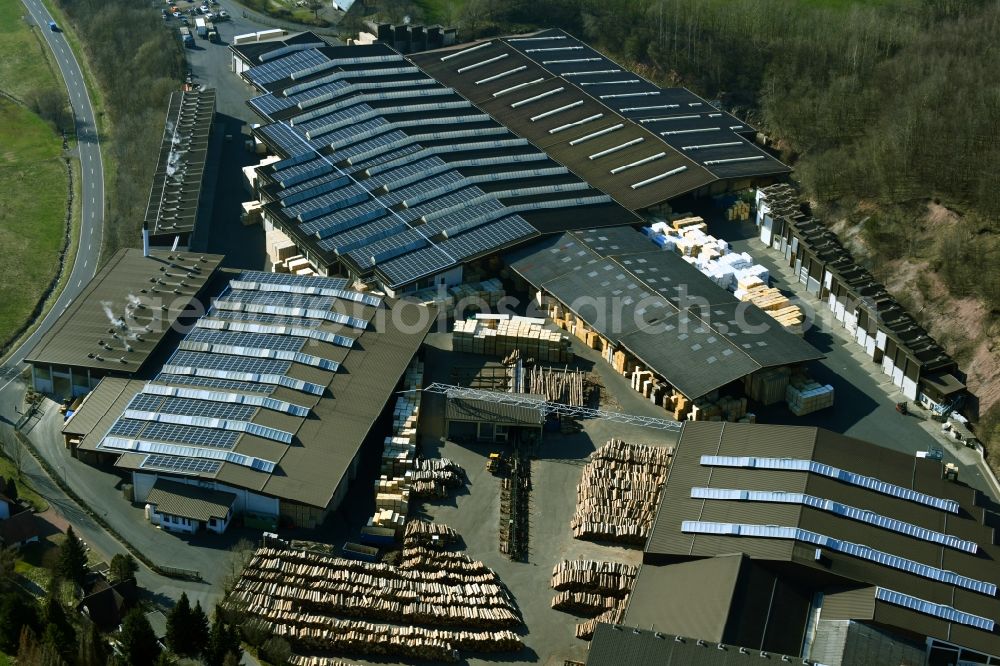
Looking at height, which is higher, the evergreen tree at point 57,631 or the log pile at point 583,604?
the log pile at point 583,604

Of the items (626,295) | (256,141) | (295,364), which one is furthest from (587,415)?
(256,141)

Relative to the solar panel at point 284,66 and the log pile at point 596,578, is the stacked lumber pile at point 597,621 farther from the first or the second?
the solar panel at point 284,66

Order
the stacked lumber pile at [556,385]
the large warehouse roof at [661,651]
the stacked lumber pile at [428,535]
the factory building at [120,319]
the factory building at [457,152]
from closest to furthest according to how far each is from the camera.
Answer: the large warehouse roof at [661,651], the stacked lumber pile at [428,535], the factory building at [120,319], the stacked lumber pile at [556,385], the factory building at [457,152]

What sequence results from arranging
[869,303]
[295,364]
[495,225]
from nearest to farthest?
1. [295,364]
2. [869,303]
3. [495,225]

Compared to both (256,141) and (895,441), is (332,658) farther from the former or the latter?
(256,141)

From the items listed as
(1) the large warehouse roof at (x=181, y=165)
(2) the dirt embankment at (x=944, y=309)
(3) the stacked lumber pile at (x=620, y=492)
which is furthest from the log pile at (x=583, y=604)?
(1) the large warehouse roof at (x=181, y=165)

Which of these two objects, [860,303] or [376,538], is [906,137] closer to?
[860,303]

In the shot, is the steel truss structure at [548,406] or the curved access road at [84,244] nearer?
the steel truss structure at [548,406]

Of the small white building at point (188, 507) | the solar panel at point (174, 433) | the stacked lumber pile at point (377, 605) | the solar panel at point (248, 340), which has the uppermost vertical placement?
the solar panel at point (248, 340)
